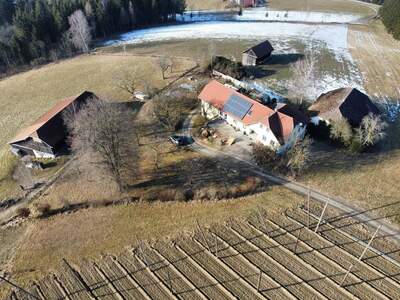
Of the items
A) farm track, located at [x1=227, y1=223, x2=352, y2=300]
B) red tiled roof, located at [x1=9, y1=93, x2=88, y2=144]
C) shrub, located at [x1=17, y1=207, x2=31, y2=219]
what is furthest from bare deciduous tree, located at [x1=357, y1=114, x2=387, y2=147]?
red tiled roof, located at [x1=9, y1=93, x2=88, y2=144]

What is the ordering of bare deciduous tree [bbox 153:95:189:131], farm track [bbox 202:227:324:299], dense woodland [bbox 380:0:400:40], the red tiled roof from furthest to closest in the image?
1. dense woodland [bbox 380:0:400:40]
2. bare deciduous tree [bbox 153:95:189:131]
3. the red tiled roof
4. farm track [bbox 202:227:324:299]

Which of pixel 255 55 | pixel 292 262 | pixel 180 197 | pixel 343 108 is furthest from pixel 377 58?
pixel 292 262

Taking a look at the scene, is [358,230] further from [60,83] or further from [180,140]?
[60,83]

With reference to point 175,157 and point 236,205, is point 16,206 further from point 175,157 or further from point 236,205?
point 236,205

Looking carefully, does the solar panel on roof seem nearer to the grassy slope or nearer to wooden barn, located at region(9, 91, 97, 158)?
the grassy slope

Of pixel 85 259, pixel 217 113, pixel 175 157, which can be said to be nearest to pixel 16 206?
pixel 85 259

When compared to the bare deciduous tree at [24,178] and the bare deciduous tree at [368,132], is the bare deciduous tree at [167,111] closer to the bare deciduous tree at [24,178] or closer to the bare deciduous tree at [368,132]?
the bare deciduous tree at [24,178]

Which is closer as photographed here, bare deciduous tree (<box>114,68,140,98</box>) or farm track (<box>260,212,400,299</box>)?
farm track (<box>260,212,400,299</box>)
